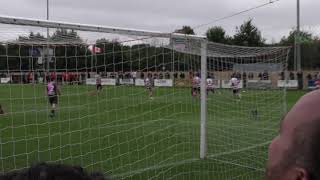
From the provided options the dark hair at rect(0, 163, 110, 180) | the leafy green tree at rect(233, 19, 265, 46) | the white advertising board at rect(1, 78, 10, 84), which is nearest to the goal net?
the white advertising board at rect(1, 78, 10, 84)

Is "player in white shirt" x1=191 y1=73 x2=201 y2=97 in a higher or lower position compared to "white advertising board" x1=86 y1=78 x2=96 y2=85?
lower

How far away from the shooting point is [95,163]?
8945mm

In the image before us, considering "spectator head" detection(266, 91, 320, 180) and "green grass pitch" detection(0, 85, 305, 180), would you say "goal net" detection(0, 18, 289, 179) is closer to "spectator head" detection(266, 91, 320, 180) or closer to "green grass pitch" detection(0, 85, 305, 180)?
"green grass pitch" detection(0, 85, 305, 180)

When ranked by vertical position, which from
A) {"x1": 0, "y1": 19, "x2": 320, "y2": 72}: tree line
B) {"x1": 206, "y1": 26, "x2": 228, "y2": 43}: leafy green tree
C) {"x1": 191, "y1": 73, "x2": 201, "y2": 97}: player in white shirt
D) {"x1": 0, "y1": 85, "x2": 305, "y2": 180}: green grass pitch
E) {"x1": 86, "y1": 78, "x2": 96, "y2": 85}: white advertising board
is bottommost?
{"x1": 0, "y1": 85, "x2": 305, "y2": 180}: green grass pitch

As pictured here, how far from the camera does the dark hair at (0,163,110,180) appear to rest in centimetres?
112

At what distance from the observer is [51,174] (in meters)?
1.13

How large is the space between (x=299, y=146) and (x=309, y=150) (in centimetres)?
2

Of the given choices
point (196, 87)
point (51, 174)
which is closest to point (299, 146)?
point (51, 174)

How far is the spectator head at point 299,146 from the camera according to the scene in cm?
108

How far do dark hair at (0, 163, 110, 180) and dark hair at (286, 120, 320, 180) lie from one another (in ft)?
1.33

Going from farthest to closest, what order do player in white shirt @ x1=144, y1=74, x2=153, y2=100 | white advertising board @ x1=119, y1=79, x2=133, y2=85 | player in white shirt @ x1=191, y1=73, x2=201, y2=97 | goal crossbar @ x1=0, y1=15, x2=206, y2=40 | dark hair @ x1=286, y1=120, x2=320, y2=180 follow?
player in white shirt @ x1=191, y1=73, x2=201, y2=97
player in white shirt @ x1=144, y1=74, x2=153, y2=100
white advertising board @ x1=119, y1=79, x2=133, y2=85
goal crossbar @ x1=0, y1=15, x2=206, y2=40
dark hair @ x1=286, y1=120, x2=320, y2=180

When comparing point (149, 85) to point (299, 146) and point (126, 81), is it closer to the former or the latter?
point (126, 81)

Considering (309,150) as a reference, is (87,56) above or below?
above

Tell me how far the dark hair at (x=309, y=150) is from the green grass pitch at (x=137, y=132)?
18.3 ft
